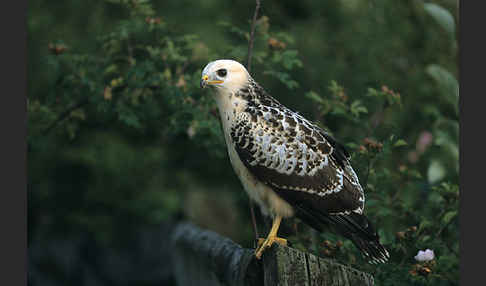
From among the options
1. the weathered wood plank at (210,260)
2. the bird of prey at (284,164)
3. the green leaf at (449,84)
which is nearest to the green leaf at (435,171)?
the green leaf at (449,84)

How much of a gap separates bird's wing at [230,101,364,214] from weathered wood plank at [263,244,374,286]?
558 mm

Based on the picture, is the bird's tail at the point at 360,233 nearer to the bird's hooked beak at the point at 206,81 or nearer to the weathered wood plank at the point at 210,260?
the weathered wood plank at the point at 210,260

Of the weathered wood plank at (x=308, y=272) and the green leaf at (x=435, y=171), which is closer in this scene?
the weathered wood plank at (x=308, y=272)

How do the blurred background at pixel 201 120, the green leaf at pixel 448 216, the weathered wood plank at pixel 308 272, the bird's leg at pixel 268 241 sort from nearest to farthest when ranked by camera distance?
the weathered wood plank at pixel 308 272, the bird's leg at pixel 268 241, the green leaf at pixel 448 216, the blurred background at pixel 201 120

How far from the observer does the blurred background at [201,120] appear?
4.29 m

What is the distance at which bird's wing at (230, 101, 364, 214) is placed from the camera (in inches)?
135

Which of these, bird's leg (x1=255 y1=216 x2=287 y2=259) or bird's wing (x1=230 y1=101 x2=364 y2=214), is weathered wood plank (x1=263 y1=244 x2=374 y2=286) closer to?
bird's leg (x1=255 y1=216 x2=287 y2=259)

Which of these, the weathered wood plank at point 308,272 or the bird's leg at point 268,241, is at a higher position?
the weathered wood plank at point 308,272

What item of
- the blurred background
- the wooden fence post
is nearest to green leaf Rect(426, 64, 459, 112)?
the blurred background

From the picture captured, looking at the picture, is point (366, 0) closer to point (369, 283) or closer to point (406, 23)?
point (406, 23)

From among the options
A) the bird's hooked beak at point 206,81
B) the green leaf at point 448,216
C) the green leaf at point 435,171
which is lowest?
the green leaf at point 435,171

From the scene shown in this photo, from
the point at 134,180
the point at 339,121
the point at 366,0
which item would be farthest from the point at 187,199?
the point at 366,0

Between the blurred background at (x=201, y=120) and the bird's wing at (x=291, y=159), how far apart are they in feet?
1.27

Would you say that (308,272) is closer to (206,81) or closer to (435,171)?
(206,81)
